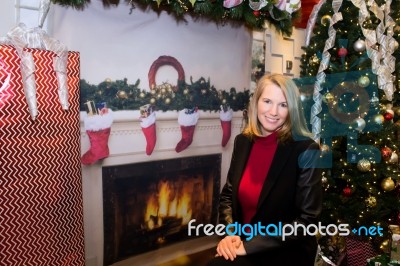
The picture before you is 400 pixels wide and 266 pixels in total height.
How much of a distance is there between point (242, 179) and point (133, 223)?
3.68 ft

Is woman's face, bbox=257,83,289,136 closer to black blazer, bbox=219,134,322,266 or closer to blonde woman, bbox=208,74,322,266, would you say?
blonde woman, bbox=208,74,322,266

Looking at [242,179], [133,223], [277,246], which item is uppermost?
[242,179]

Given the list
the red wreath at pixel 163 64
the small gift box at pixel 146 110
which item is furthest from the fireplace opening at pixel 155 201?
the red wreath at pixel 163 64

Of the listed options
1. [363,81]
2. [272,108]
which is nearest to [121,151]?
[272,108]

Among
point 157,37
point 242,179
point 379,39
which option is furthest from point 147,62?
point 379,39

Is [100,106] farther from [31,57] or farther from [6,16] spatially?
[31,57]

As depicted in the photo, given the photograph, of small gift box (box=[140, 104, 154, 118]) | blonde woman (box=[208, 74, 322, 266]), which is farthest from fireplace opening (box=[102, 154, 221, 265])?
blonde woman (box=[208, 74, 322, 266])

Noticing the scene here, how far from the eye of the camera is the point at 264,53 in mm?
3242

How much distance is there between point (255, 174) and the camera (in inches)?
71.6

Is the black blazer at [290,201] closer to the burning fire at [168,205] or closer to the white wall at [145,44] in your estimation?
the burning fire at [168,205]

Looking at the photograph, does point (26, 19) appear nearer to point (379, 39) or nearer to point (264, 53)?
point (264, 53)

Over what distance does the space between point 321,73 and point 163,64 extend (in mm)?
1198

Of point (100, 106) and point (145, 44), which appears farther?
point (145, 44)

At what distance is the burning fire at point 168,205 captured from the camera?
8.79 ft
